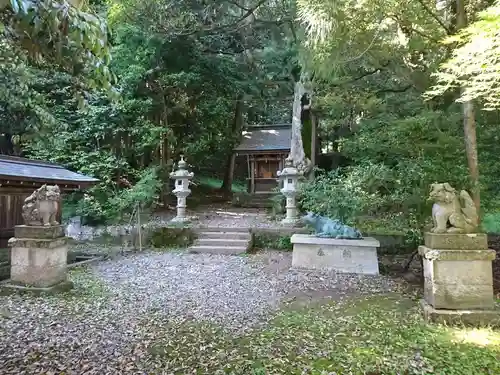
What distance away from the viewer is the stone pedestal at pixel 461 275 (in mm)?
4199

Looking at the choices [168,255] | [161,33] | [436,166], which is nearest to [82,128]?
[161,33]

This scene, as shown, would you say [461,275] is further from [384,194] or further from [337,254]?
[337,254]

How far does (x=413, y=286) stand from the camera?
5934 millimetres

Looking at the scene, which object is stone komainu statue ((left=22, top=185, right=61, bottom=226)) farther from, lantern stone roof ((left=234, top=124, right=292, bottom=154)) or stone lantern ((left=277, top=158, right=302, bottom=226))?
lantern stone roof ((left=234, top=124, right=292, bottom=154))

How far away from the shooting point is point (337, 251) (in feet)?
23.0

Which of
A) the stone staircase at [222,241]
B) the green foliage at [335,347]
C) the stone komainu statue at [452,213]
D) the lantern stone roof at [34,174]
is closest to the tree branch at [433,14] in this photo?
the stone komainu statue at [452,213]

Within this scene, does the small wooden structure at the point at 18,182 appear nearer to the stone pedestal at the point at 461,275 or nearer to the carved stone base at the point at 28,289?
the carved stone base at the point at 28,289

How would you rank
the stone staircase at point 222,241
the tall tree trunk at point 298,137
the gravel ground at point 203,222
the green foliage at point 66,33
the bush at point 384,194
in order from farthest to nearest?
the tall tree trunk at point 298,137, the gravel ground at point 203,222, the stone staircase at point 222,241, the bush at point 384,194, the green foliage at point 66,33

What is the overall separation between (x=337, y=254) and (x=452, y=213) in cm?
295

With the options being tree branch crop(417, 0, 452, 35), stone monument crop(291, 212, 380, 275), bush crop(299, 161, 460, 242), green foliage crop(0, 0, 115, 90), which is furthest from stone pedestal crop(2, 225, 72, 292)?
tree branch crop(417, 0, 452, 35)

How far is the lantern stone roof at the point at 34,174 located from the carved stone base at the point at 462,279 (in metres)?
Answer: 7.52

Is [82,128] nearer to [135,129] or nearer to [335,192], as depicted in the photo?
[135,129]

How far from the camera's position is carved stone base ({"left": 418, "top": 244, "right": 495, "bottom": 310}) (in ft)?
13.8

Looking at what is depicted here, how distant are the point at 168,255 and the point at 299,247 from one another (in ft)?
10.9
